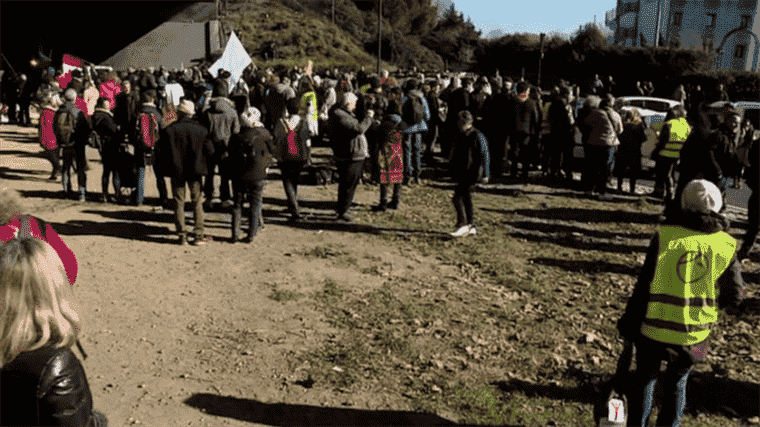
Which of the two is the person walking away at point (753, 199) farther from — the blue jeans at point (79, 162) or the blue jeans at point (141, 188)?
the blue jeans at point (79, 162)

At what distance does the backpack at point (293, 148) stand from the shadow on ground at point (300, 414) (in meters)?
5.83

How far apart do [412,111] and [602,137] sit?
3.78 metres

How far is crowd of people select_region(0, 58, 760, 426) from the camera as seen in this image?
272 cm

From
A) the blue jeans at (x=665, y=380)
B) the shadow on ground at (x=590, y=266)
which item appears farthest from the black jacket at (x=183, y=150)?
the blue jeans at (x=665, y=380)

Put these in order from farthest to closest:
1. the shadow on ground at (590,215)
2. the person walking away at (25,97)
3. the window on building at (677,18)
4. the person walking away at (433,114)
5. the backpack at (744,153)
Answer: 1. the window on building at (677,18)
2. the person walking away at (25,97)
3. the person walking away at (433,114)
4. the shadow on ground at (590,215)
5. the backpack at (744,153)

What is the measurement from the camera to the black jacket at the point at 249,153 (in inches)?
379

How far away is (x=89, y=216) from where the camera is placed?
1152 centimetres

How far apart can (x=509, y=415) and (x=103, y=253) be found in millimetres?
6558

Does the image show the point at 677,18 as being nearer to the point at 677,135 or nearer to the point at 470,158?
the point at 677,135

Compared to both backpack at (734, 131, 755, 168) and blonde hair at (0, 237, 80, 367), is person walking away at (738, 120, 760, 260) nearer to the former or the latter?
backpack at (734, 131, 755, 168)

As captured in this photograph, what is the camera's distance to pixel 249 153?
966 cm

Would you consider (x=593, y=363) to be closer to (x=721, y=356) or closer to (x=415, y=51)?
(x=721, y=356)

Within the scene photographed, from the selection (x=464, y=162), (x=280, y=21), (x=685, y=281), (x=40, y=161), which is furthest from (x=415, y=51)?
(x=685, y=281)

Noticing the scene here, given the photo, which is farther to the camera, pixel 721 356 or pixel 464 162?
pixel 464 162
